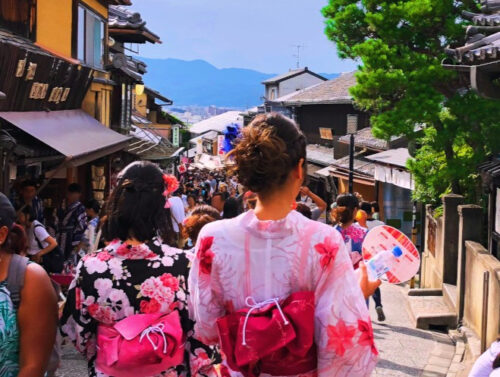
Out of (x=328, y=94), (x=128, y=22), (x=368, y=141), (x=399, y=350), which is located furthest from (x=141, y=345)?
(x=328, y=94)

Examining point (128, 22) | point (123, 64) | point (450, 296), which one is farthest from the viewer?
point (128, 22)

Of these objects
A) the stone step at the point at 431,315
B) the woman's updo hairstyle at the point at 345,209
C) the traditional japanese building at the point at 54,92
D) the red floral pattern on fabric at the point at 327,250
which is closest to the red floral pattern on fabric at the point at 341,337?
the red floral pattern on fabric at the point at 327,250

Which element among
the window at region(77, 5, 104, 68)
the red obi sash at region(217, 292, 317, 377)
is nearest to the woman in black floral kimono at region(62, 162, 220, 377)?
the red obi sash at region(217, 292, 317, 377)

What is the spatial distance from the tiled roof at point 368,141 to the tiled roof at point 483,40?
14.5 m

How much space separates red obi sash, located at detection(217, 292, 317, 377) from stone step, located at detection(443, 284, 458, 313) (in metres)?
7.95

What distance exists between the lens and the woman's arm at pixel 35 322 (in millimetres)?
3193

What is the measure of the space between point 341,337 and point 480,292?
643 cm

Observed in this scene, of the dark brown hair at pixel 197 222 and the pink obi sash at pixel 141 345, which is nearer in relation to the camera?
the pink obi sash at pixel 141 345

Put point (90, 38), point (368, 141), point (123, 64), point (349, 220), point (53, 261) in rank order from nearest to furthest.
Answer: point (349, 220), point (53, 261), point (90, 38), point (123, 64), point (368, 141)

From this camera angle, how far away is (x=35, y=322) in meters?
3.22

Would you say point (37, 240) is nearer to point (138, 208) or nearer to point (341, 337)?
point (138, 208)

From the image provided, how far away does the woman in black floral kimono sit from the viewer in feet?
11.0

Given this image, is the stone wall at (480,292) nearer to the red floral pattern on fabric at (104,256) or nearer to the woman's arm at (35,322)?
the red floral pattern on fabric at (104,256)

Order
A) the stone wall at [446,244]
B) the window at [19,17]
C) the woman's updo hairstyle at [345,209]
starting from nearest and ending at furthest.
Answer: the woman's updo hairstyle at [345,209] → the stone wall at [446,244] → the window at [19,17]
